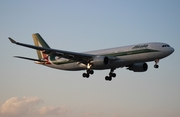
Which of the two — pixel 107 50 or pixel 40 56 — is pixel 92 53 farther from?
pixel 40 56

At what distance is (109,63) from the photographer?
68125mm

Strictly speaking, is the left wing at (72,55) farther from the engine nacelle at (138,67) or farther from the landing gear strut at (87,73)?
the engine nacelle at (138,67)

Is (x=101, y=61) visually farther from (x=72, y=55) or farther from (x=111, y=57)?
(x=72, y=55)

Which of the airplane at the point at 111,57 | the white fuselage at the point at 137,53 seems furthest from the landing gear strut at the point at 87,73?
the white fuselage at the point at 137,53

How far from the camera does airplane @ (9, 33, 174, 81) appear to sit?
6588 centimetres

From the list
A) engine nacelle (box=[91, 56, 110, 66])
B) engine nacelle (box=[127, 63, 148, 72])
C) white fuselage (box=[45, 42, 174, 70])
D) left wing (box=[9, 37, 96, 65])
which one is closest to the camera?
white fuselage (box=[45, 42, 174, 70])

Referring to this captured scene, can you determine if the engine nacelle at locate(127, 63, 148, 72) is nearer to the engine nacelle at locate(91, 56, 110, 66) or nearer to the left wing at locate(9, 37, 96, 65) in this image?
the engine nacelle at locate(91, 56, 110, 66)

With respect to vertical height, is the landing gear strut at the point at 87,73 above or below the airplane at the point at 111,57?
below

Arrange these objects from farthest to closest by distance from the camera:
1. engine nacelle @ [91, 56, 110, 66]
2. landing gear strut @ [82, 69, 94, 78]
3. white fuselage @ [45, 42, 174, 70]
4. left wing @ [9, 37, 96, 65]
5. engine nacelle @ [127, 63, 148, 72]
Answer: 1. engine nacelle @ [127, 63, 148, 72]
2. landing gear strut @ [82, 69, 94, 78]
3. left wing @ [9, 37, 96, 65]
4. engine nacelle @ [91, 56, 110, 66]
5. white fuselage @ [45, 42, 174, 70]

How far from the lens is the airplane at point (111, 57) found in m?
65.9

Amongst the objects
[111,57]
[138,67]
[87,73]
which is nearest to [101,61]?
[111,57]

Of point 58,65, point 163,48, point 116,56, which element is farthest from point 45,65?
point 163,48

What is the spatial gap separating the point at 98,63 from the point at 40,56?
1701 centimetres

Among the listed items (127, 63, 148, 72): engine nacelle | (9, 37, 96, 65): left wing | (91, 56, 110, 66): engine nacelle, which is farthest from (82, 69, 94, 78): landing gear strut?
(127, 63, 148, 72): engine nacelle
